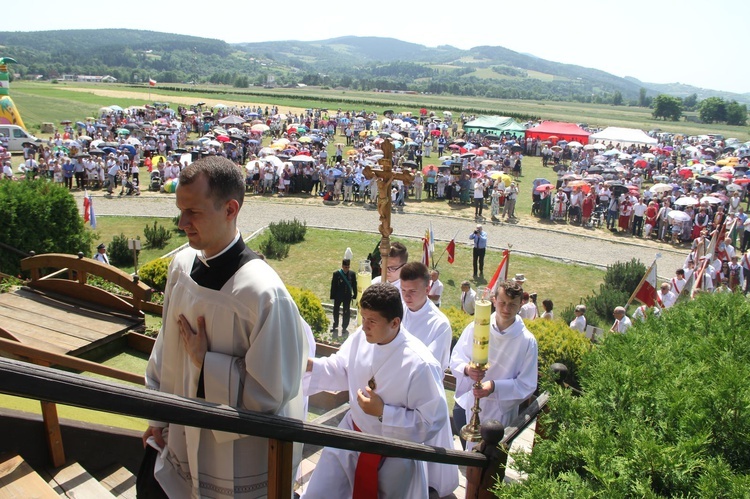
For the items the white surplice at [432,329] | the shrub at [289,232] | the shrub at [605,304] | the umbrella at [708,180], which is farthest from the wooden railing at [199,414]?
the umbrella at [708,180]

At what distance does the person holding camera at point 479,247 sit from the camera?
16.7 m

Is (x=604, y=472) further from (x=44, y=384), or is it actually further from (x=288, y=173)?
(x=288, y=173)

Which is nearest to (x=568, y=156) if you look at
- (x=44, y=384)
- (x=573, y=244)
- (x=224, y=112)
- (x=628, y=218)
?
(x=628, y=218)

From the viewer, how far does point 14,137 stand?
114 feet

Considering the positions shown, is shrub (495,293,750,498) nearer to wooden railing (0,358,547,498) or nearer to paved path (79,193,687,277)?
wooden railing (0,358,547,498)

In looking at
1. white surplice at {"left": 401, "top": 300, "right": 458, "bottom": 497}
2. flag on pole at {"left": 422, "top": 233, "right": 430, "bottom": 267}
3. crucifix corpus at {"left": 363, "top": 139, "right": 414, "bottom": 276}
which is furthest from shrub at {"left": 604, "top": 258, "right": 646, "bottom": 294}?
white surplice at {"left": 401, "top": 300, "right": 458, "bottom": 497}

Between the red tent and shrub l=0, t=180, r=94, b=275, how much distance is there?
3993 centimetres

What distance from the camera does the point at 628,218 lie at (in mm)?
23750

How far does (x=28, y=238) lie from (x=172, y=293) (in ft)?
36.4

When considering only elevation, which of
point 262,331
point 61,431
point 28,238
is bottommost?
point 28,238

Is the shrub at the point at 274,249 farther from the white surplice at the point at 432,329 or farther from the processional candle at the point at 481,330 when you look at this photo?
the processional candle at the point at 481,330

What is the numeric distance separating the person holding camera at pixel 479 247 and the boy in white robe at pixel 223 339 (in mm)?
14235

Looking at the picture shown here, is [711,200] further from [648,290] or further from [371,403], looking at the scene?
[371,403]

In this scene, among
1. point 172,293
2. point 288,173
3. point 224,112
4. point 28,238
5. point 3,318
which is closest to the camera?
point 172,293
